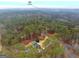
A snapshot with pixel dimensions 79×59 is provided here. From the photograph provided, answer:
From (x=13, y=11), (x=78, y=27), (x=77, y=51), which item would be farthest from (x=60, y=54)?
(x=13, y=11)

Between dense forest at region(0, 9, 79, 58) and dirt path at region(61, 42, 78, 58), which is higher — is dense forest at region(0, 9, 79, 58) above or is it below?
above

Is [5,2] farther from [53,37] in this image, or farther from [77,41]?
[77,41]

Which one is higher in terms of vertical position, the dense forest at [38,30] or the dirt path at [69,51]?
the dense forest at [38,30]

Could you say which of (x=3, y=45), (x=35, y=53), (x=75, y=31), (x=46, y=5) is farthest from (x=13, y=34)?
(x=75, y=31)

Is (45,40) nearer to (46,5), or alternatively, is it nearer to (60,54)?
(60,54)

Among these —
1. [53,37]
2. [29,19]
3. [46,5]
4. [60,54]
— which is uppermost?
[46,5]

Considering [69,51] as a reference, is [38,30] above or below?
above

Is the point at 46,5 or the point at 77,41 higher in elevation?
the point at 46,5
